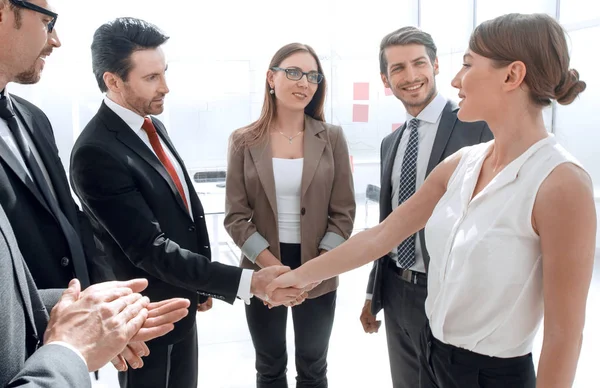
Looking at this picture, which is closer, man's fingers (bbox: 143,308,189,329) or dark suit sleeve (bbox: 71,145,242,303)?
man's fingers (bbox: 143,308,189,329)

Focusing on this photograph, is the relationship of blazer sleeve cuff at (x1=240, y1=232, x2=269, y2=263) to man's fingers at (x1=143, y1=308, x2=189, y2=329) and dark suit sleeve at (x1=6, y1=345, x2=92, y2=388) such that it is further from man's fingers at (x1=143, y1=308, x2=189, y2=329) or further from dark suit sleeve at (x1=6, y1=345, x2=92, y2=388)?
dark suit sleeve at (x1=6, y1=345, x2=92, y2=388)

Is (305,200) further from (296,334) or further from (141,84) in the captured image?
(141,84)

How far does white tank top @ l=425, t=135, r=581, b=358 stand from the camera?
4.08 feet

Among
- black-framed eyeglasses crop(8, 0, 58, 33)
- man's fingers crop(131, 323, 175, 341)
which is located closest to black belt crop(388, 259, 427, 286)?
man's fingers crop(131, 323, 175, 341)

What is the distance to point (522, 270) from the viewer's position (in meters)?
1.26

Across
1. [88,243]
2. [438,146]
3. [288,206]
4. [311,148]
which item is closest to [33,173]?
[88,243]

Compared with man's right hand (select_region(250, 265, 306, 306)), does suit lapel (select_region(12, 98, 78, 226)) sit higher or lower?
higher

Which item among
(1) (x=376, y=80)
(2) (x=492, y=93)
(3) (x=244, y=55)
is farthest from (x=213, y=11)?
(2) (x=492, y=93)

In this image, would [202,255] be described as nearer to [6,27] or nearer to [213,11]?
[6,27]

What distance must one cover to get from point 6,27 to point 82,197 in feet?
2.23

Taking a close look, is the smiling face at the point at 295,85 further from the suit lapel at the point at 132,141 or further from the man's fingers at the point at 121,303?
the man's fingers at the point at 121,303

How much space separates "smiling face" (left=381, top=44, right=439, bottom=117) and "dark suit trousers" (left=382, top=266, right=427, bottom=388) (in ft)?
2.51

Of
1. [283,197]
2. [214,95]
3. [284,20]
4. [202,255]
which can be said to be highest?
[284,20]

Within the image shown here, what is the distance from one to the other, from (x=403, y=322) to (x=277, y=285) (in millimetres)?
557
